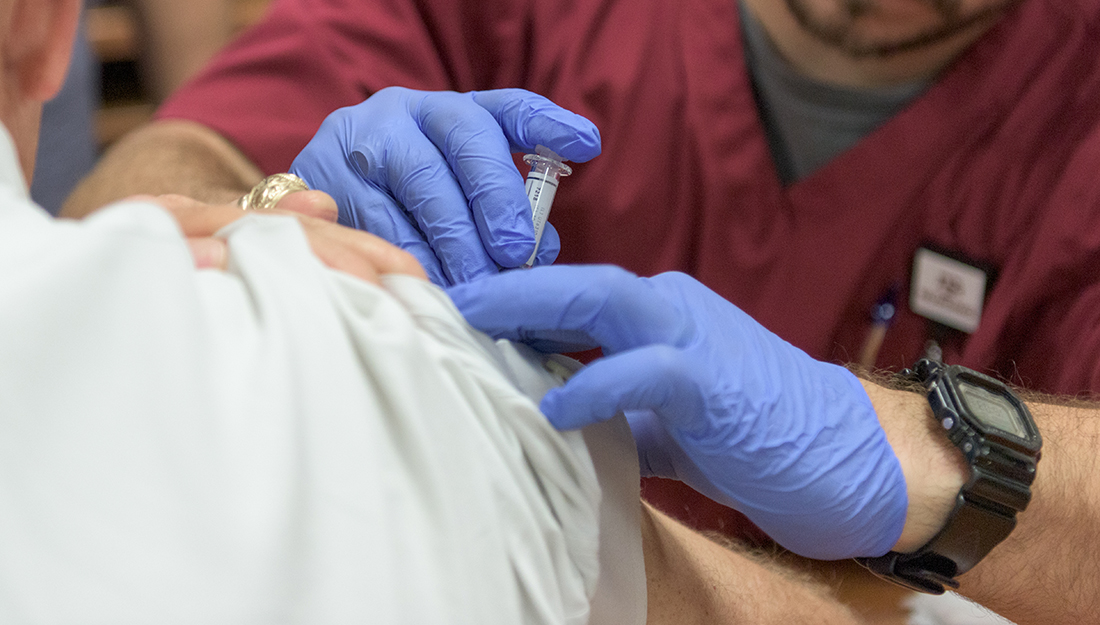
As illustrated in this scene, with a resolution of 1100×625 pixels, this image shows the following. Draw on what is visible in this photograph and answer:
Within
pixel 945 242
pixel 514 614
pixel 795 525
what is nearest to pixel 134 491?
pixel 514 614

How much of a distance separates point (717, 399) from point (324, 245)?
30 cm

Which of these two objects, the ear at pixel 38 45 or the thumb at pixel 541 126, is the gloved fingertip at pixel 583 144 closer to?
the thumb at pixel 541 126

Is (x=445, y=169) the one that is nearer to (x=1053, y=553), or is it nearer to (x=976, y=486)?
(x=976, y=486)

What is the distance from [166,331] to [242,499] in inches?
3.3

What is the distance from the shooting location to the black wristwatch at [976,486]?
700 mm

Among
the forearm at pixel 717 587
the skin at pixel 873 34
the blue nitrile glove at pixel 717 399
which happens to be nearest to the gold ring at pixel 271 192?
the blue nitrile glove at pixel 717 399

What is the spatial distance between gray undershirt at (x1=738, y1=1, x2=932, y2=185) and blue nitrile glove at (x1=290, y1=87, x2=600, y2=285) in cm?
47

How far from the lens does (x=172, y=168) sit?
112 centimetres

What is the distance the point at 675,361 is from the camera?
0.55 metres

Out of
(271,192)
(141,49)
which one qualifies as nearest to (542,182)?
(271,192)

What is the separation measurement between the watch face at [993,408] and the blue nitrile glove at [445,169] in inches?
16.4

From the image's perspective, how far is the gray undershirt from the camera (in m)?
1.11

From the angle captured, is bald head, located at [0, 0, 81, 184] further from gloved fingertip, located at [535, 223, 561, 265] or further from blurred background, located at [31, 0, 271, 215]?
blurred background, located at [31, 0, 271, 215]

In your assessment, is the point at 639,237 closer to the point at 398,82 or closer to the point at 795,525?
the point at 398,82
